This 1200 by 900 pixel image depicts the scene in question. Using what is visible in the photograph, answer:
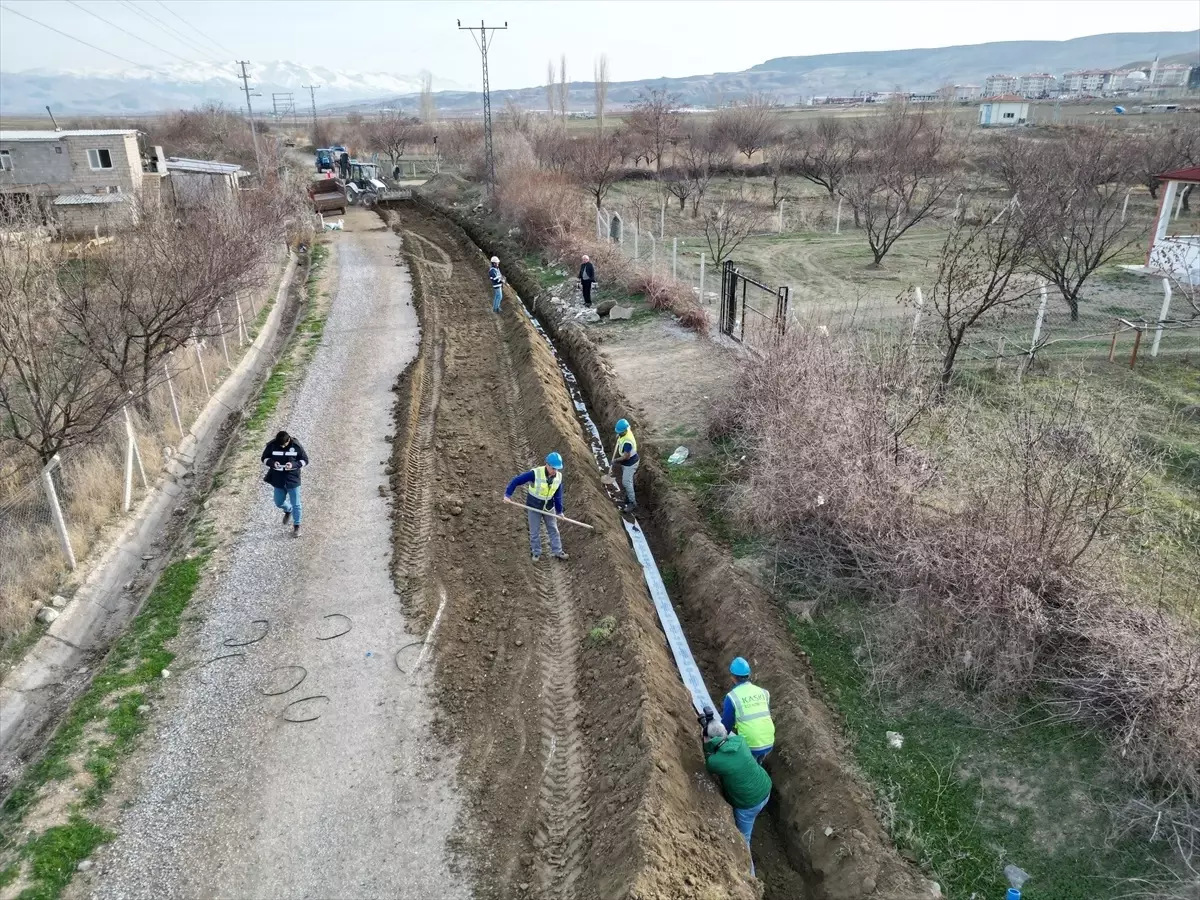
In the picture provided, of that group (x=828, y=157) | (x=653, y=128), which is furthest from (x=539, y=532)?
(x=653, y=128)

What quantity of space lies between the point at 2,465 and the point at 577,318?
516 inches

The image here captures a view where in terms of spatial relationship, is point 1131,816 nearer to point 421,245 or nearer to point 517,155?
point 421,245

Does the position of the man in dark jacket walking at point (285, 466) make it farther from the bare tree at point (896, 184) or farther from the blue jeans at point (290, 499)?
the bare tree at point (896, 184)

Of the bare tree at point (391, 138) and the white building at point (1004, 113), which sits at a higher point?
the white building at point (1004, 113)

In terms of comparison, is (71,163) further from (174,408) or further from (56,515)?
(56,515)

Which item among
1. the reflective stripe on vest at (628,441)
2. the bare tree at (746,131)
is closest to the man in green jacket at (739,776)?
the reflective stripe on vest at (628,441)

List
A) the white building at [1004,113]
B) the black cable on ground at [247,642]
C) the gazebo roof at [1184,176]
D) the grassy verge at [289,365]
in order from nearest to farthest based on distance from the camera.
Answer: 1. the black cable on ground at [247,642]
2. the grassy verge at [289,365]
3. the gazebo roof at [1184,176]
4. the white building at [1004,113]

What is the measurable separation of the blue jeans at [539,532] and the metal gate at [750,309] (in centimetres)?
550

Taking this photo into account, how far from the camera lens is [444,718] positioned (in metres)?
8.44

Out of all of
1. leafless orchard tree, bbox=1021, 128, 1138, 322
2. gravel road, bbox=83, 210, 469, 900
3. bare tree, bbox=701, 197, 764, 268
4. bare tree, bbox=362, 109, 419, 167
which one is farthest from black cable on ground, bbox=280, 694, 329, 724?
bare tree, bbox=362, 109, 419, 167

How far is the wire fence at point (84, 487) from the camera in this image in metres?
10.2

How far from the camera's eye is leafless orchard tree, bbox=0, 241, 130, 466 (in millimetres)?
11602

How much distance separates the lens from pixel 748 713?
7.38 meters

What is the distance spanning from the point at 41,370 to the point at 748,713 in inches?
493
